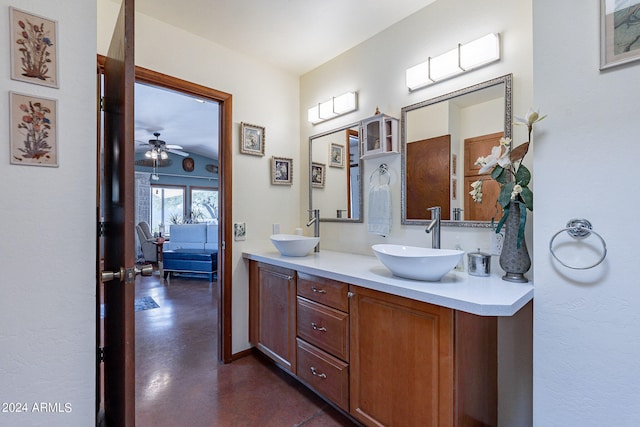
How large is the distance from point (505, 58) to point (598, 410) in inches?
63.4

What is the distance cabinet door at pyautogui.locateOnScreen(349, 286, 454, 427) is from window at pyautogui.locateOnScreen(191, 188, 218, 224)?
756 centimetres

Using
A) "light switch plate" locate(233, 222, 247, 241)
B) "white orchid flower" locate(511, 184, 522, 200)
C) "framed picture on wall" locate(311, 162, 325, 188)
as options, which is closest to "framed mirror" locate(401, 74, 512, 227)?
"white orchid flower" locate(511, 184, 522, 200)

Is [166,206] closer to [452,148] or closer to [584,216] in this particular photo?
[452,148]

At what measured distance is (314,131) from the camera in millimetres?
2775

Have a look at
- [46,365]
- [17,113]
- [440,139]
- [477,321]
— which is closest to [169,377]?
[46,365]

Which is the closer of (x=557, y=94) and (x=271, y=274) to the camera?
(x=557, y=94)

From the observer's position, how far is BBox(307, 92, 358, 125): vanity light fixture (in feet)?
7.82

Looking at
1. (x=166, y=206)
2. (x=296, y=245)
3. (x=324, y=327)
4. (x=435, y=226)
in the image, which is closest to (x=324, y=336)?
(x=324, y=327)

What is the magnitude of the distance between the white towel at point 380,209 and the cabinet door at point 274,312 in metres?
0.70

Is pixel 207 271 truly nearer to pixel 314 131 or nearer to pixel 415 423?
pixel 314 131

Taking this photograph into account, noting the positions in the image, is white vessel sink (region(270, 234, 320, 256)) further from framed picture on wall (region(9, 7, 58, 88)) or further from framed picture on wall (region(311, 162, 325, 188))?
framed picture on wall (region(9, 7, 58, 88))

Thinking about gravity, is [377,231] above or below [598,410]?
above

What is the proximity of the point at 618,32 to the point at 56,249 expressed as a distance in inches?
80.3

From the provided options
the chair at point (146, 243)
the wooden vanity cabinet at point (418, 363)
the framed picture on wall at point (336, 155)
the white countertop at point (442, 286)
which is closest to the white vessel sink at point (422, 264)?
the white countertop at point (442, 286)
